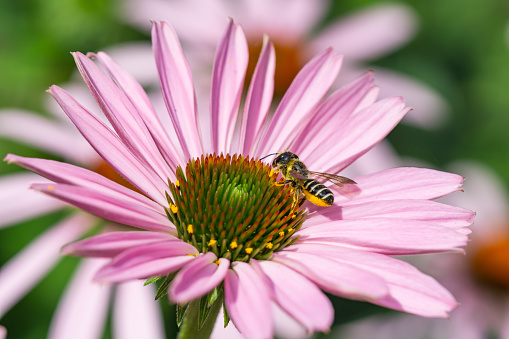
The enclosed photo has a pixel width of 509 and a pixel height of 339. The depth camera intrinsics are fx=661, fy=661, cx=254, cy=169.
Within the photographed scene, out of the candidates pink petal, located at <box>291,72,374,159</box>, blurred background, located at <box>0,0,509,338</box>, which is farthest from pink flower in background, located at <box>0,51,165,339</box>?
pink petal, located at <box>291,72,374,159</box>

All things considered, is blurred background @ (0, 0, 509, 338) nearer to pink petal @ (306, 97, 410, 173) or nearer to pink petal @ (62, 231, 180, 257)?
pink petal @ (306, 97, 410, 173)

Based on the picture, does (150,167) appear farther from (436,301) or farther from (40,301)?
(40,301)

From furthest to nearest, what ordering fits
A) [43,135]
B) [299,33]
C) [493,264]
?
[299,33] → [493,264] → [43,135]

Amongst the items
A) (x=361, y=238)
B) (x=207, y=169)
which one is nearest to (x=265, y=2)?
(x=207, y=169)

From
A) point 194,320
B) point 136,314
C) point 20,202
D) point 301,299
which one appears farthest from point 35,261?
point 301,299

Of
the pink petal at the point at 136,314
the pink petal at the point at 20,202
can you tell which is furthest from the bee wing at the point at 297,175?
the pink petal at the point at 20,202

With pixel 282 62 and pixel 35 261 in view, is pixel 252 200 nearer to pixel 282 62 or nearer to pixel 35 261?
pixel 35 261

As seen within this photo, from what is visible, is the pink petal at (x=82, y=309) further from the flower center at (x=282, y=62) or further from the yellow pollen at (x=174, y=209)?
the flower center at (x=282, y=62)
